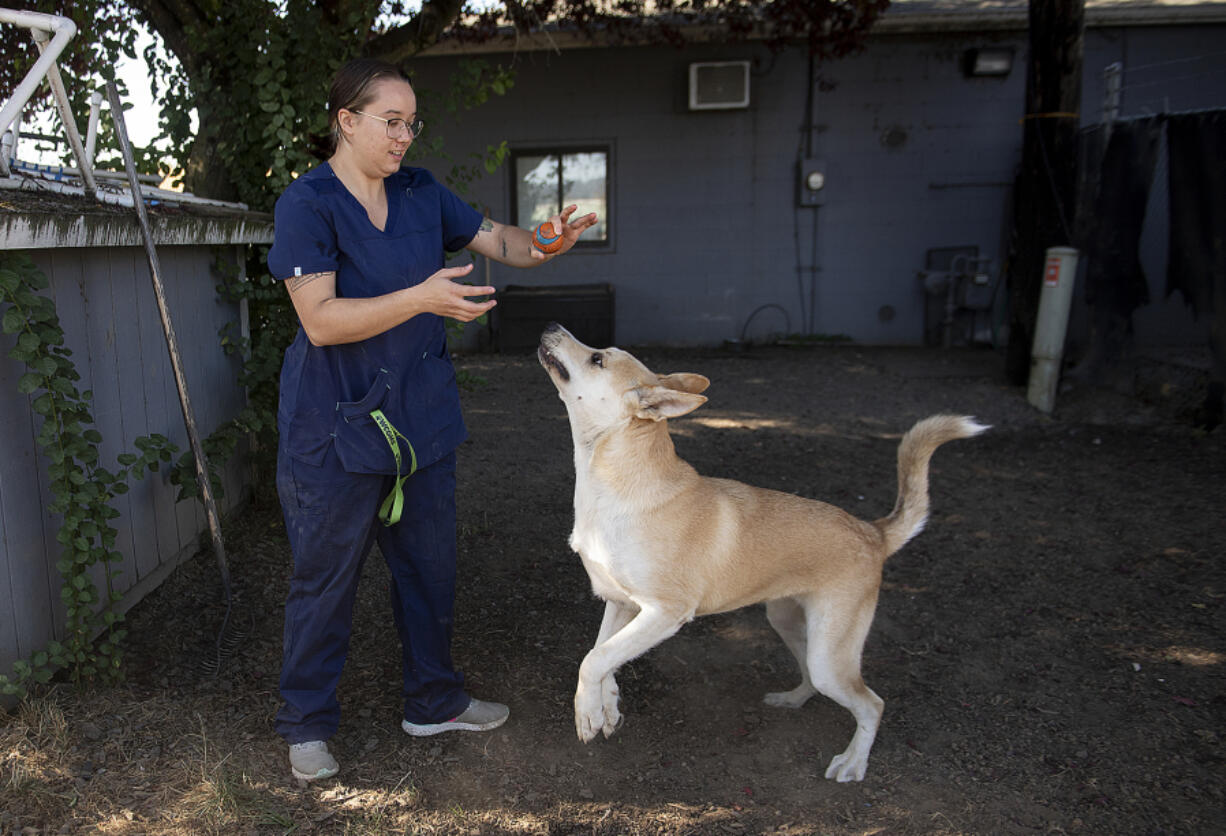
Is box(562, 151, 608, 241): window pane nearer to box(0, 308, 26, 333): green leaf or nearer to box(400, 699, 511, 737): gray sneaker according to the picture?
box(400, 699, 511, 737): gray sneaker

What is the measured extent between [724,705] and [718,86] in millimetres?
8908

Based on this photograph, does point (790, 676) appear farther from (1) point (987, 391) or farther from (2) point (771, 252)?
(2) point (771, 252)

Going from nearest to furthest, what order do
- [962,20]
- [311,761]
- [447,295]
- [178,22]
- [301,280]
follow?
1. [447,295]
2. [301,280]
3. [311,761]
4. [178,22]
5. [962,20]

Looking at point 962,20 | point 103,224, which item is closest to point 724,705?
point 103,224

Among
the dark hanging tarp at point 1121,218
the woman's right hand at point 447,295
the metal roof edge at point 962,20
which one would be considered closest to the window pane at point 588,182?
the metal roof edge at point 962,20

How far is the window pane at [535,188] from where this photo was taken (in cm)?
1148

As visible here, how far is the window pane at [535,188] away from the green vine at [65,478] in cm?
886

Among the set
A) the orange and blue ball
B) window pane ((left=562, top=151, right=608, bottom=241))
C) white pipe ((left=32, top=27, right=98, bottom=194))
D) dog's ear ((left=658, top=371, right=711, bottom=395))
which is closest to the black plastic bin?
window pane ((left=562, top=151, right=608, bottom=241))

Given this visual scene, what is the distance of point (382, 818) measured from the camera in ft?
9.12

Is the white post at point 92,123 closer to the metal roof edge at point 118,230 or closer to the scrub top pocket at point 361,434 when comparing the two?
the metal roof edge at point 118,230

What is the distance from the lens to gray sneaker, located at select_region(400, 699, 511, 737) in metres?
3.25

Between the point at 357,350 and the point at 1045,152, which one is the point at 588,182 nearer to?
the point at 1045,152

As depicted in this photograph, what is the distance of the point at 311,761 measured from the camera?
9.68 ft

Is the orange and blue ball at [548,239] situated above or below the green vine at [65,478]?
above
